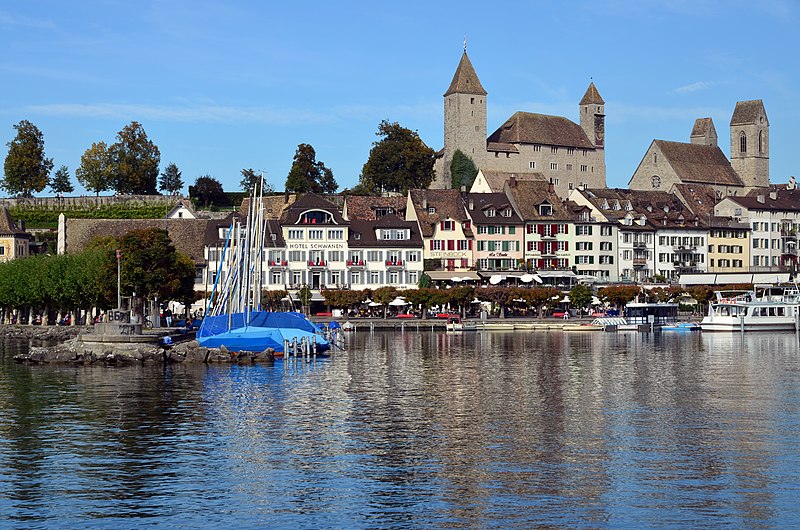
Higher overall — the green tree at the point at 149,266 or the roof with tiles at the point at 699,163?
the roof with tiles at the point at 699,163

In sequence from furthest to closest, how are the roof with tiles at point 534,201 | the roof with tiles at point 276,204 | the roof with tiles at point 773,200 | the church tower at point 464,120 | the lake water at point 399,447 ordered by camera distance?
the church tower at point 464,120, the roof with tiles at point 773,200, the roof with tiles at point 276,204, the roof with tiles at point 534,201, the lake water at point 399,447

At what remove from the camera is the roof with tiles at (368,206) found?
431 feet

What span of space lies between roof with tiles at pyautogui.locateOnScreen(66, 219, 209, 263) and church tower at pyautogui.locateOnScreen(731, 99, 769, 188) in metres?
97.1

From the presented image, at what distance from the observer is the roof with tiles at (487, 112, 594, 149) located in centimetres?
16812

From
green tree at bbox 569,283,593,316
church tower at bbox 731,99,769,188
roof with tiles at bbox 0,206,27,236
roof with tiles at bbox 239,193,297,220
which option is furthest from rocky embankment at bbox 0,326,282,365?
church tower at bbox 731,99,769,188

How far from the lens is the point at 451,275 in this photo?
124625mm

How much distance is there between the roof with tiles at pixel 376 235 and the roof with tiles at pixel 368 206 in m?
5.60

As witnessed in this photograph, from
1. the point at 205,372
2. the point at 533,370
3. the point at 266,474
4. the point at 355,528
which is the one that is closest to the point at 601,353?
the point at 533,370

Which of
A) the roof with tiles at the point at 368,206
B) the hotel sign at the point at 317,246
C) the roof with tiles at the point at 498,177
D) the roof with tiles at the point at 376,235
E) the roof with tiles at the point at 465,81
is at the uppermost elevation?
the roof with tiles at the point at 465,81

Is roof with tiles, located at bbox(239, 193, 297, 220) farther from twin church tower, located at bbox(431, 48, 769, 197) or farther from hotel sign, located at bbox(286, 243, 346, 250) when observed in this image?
→ twin church tower, located at bbox(431, 48, 769, 197)

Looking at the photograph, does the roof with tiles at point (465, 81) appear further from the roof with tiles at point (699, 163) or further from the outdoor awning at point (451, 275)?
the outdoor awning at point (451, 275)

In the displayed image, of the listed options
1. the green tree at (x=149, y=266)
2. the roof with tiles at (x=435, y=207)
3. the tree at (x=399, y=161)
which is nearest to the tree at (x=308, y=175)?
the tree at (x=399, y=161)

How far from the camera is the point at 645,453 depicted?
37.2 metres

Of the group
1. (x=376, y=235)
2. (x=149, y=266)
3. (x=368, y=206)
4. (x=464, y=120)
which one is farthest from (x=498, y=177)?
(x=149, y=266)
